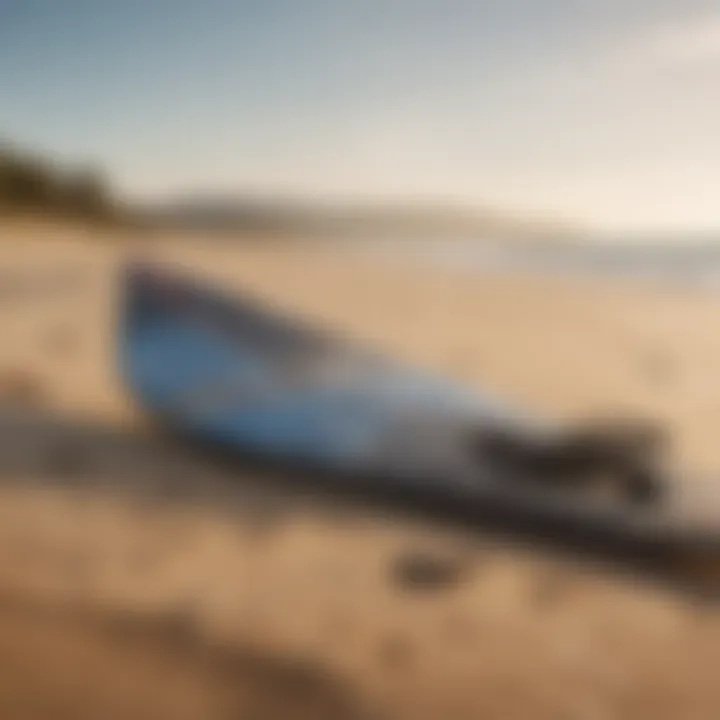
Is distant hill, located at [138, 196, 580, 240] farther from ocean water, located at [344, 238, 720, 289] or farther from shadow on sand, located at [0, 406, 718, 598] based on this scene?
shadow on sand, located at [0, 406, 718, 598]

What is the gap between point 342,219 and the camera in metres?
1.04

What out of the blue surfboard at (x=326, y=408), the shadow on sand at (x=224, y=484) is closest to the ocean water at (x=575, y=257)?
the blue surfboard at (x=326, y=408)

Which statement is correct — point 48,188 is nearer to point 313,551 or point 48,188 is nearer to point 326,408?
point 326,408

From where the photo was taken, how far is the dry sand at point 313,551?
0.72m

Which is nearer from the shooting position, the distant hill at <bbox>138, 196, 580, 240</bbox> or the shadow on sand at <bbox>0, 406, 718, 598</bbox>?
the shadow on sand at <bbox>0, 406, 718, 598</bbox>

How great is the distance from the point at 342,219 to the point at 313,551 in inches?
13.9

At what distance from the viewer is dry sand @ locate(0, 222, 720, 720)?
2.35ft

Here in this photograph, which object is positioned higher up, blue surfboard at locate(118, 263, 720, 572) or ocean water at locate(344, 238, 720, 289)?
ocean water at locate(344, 238, 720, 289)

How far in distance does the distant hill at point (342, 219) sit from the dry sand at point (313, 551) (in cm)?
3

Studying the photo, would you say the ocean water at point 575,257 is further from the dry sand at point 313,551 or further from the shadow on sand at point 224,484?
the shadow on sand at point 224,484

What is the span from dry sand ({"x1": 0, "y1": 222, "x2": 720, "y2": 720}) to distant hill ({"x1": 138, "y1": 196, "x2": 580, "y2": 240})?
0.03 metres

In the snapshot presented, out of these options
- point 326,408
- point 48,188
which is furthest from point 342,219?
point 48,188

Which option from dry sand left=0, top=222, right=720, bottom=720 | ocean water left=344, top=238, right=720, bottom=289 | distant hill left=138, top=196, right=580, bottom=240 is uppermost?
distant hill left=138, top=196, right=580, bottom=240

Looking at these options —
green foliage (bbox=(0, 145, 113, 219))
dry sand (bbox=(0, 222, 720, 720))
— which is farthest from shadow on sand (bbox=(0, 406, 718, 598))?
green foliage (bbox=(0, 145, 113, 219))
